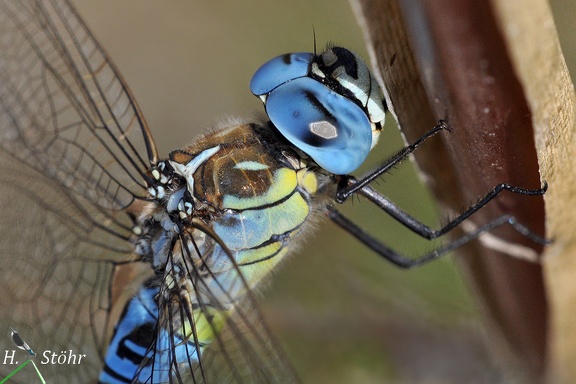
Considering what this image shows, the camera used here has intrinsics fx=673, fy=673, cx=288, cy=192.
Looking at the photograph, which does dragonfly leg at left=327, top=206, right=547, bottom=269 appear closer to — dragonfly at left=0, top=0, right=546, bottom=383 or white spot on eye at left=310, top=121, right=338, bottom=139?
dragonfly at left=0, top=0, right=546, bottom=383

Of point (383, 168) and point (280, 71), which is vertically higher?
point (280, 71)

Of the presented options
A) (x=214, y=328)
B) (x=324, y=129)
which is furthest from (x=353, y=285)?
(x=324, y=129)

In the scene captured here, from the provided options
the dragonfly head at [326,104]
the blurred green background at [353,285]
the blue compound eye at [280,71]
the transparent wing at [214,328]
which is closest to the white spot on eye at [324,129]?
the dragonfly head at [326,104]

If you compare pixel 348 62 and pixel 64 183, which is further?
pixel 64 183

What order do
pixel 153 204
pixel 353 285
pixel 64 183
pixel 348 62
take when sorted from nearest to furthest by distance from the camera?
pixel 348 62 < pixel 153 204 < pixel 64 183 < pixel 353 285

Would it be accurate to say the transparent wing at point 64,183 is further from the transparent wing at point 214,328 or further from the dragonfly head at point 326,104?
the dragonfly head at point 326,104

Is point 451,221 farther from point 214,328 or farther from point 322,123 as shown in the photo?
point 214,328
